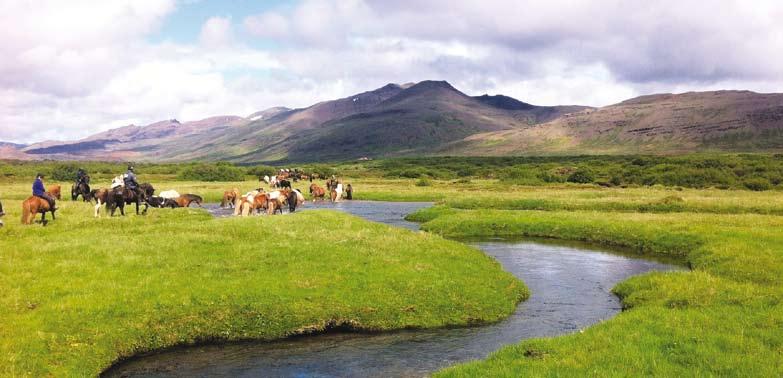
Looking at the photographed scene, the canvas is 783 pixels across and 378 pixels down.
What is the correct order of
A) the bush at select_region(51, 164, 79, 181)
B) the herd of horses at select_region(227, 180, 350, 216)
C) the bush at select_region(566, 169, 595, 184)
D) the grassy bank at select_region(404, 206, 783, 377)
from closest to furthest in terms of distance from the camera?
the grassy bank at select_region(404, 206, 783, 377) → the herd of horses at select_region(227, 180, 350, 216) → the bush at select_region(566, 169, 595, 184) → the bush at select_region(51, 164, 79, 181)

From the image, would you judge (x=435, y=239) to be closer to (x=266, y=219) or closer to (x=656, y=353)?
(x=266, y=219)

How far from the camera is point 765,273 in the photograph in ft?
75.9

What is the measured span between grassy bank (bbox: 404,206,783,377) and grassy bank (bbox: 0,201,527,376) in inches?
211

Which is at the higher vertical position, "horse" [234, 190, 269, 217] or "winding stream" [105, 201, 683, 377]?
"horse" [234, 190, 269, 217]

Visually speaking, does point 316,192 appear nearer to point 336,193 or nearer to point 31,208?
point 336,193

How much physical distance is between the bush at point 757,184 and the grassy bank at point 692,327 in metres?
50.1

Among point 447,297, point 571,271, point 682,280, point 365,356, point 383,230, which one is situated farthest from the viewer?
point 383,230

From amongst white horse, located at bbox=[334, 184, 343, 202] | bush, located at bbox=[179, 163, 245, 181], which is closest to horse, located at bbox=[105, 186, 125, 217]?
white horse, located at bbox=[334, 184, 343, 202]

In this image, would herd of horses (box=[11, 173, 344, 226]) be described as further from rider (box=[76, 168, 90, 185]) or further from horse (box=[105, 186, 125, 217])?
rider (box=[76, 168, 90, 185])

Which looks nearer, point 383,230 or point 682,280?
point 682,280

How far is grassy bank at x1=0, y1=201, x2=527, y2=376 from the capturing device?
16375mm

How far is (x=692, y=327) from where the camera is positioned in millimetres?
16438

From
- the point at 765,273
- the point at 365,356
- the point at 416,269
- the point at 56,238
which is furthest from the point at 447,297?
the point at 56,238

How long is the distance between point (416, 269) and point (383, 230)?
9.31 metres
